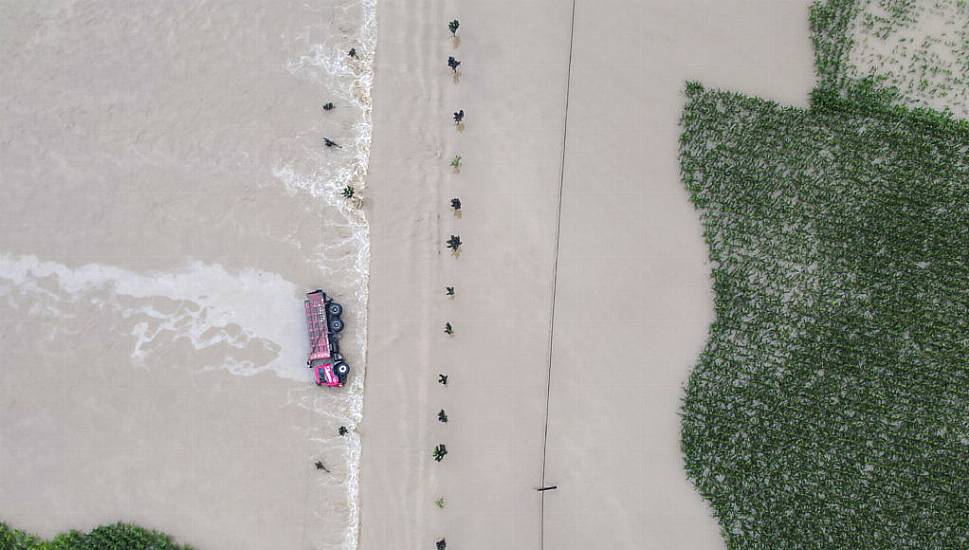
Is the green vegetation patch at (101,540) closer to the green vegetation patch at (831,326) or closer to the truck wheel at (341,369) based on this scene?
the truck wheel at (341,369)

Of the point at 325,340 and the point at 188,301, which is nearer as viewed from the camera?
the point at 325,340

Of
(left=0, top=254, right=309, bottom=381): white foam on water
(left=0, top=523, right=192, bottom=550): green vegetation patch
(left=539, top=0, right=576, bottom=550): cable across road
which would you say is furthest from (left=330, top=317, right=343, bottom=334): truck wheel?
(left=0, top=523, right=192, bottom=550): green vegetation patch

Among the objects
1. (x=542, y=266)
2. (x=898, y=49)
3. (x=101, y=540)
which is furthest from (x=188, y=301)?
(x=898, y=49)

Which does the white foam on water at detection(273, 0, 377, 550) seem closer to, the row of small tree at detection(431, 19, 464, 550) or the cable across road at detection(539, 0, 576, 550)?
the row of small tree at detection(431, 19, 464, 550)

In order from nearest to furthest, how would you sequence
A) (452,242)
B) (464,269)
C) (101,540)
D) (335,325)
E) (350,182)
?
1. (101,540)
2. (335,325)
3. (452,242)
4. (464,269)
5. (350,182)

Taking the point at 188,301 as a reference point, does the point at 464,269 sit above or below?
above

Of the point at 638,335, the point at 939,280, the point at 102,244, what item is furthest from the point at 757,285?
the point at 102,244

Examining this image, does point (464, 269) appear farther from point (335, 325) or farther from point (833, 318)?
point (833, 318)

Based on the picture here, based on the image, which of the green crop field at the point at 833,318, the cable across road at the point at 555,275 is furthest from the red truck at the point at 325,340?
the green crop field at the point at 833,318
